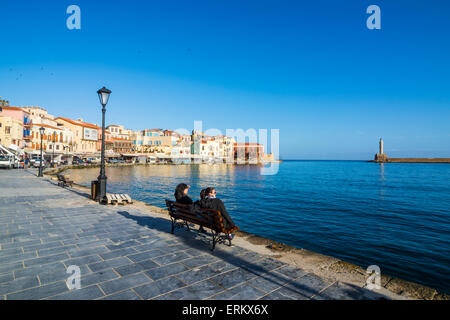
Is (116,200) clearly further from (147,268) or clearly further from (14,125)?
(14,125)

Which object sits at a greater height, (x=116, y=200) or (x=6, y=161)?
(x=6, y=161)

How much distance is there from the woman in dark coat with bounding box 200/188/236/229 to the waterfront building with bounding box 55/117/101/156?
7508cm

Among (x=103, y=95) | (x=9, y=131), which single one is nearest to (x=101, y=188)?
(x=103, y=95)

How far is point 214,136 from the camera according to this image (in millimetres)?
137500

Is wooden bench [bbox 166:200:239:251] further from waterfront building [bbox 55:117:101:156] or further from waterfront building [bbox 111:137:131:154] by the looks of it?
waterfront building [bbox 111:137:131:154]

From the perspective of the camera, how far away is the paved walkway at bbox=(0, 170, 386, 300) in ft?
12.0

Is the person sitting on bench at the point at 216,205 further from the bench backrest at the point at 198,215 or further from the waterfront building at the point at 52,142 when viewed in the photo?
the waterfront building at the point at 52,142

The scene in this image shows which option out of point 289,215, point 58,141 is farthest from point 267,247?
point 58,141

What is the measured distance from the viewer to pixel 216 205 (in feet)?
19.4

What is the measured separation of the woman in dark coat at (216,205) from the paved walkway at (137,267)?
1.86 feet

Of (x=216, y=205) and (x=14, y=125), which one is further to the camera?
(x=14, y=125)

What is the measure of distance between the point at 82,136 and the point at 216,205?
87.2m

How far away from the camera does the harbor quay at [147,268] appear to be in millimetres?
3660
